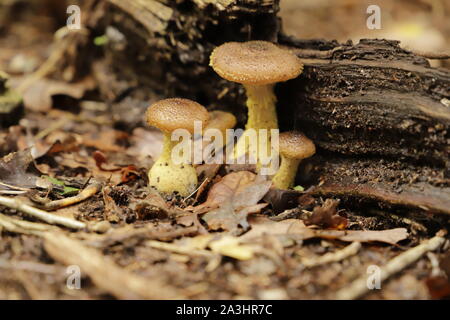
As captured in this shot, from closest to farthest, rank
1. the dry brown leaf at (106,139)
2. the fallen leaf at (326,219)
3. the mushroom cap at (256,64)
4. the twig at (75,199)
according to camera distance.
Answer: the fallen leaf at (326,219) < the twig at (75,199) < the mushroom cap at (256,64) < the dry brown leaf at (106,139)

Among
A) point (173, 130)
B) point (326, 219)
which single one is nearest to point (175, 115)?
point (173, 130)

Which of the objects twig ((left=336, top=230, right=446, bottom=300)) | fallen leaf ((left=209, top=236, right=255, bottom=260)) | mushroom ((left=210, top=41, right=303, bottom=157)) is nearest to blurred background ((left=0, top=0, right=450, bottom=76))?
mushroom ((left=210, top=41, right=303, bottom=157))

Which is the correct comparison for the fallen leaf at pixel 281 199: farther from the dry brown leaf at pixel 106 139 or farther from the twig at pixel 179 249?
the dry brown leaf at pixel 106 139

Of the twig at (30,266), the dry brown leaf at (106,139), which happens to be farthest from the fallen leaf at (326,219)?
the dry brown leaf at (106,139)

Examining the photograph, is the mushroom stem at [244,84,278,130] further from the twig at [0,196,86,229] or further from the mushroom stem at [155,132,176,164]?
the twig at [0,196,86,229]

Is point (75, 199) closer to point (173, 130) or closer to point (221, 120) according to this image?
point (173, 130)
